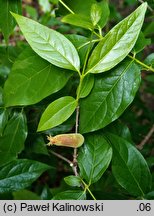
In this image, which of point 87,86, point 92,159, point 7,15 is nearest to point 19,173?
point 92,159

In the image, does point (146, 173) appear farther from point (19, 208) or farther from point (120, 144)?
point (19, 208)

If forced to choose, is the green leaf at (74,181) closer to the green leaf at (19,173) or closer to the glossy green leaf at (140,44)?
the green leaf at (19,173)

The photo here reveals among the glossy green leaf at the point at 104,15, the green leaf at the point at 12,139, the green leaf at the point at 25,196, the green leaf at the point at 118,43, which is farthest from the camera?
the green leaf at the point at 25,196

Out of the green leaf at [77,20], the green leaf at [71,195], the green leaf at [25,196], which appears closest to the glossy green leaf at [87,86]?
the green leaf at [77,20]

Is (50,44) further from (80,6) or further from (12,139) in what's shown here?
(12,139)

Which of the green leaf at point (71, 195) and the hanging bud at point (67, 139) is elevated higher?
the hanging bud at point (67, 139)

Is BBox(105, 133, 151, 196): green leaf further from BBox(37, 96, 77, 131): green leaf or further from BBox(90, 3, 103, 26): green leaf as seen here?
BBox(90, 3, 103, 26): green leaf

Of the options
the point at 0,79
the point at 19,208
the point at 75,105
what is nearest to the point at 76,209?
the point at 19,208
